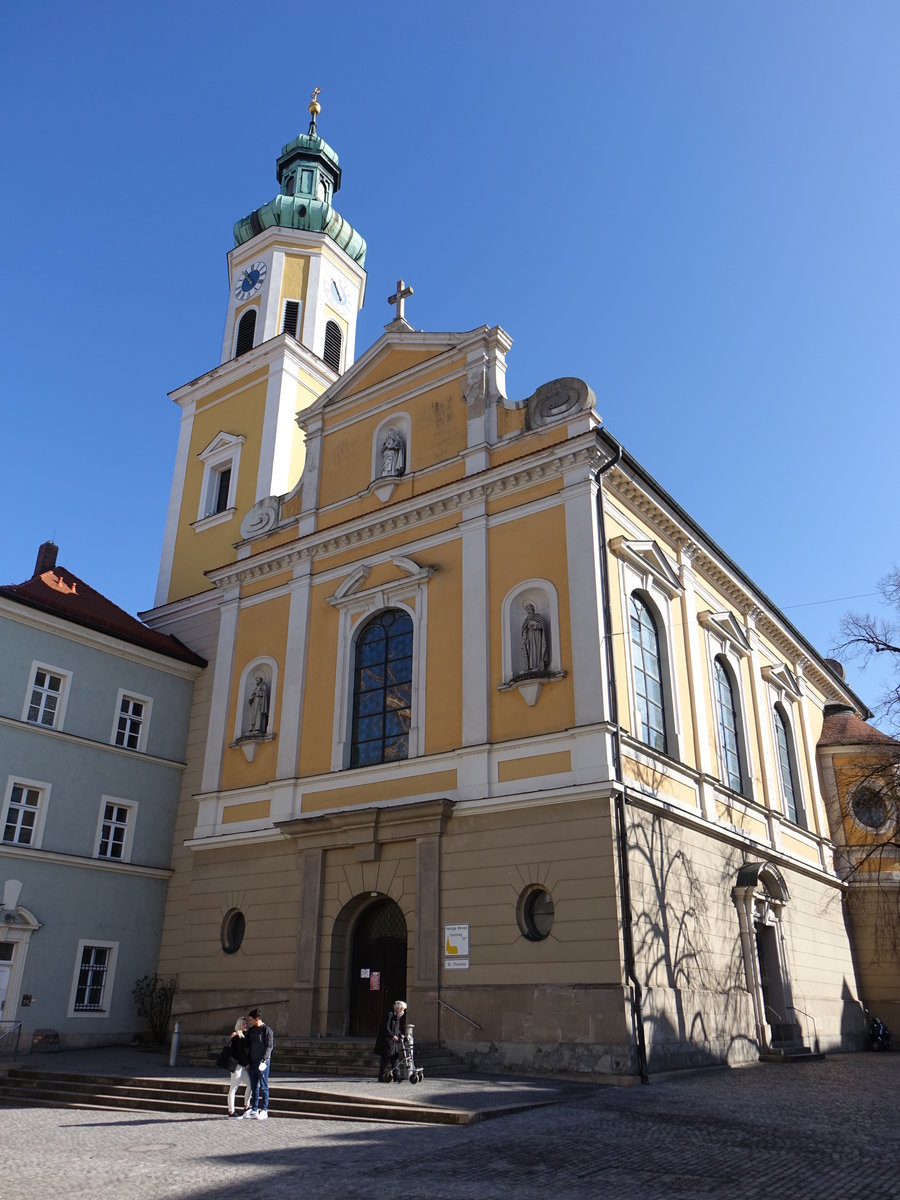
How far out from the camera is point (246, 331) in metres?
33.3

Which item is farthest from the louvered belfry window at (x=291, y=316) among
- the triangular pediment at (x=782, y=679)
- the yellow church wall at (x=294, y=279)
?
the triangular pediment at (x=782, y=679)

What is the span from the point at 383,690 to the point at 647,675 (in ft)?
18.3

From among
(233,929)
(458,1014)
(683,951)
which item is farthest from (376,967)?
(683,951)

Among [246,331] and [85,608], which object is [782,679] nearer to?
[85,608]

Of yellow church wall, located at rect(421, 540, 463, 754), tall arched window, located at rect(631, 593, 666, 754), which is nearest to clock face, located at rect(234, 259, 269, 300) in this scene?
yellow church wall, located at rect(421, 540, 463, 754)

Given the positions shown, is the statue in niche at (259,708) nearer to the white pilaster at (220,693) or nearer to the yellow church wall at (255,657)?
the yellow church wall at (255,657)

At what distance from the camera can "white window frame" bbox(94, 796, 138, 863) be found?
22609 mm

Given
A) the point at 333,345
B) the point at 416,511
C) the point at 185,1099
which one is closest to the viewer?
the point at 185,1099

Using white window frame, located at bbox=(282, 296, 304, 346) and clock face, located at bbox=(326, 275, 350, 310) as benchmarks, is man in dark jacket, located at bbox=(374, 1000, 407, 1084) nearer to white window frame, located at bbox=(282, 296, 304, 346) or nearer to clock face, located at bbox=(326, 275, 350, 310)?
white window frame, located at bbox=(282, 296, 304, 346)

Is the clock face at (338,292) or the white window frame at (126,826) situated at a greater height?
the clock face at (338,292)

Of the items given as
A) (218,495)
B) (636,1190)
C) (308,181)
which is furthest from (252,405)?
(636,1190)

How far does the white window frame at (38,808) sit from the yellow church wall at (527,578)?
10.3 meters

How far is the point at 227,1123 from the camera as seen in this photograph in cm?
1183

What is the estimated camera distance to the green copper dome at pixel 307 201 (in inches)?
1374
